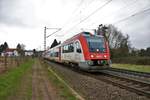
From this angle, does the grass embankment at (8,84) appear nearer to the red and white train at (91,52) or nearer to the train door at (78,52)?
the red and white train at (91,52)

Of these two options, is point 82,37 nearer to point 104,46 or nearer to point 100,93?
point 104,46

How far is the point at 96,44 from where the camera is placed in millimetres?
20438

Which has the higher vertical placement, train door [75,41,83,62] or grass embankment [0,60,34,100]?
train door [75,41,83,62]

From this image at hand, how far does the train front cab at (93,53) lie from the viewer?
1916cm

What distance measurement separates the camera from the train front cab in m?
19.2

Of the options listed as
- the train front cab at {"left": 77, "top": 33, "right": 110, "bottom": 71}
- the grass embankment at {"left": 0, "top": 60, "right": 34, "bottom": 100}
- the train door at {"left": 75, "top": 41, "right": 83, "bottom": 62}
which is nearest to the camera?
the grass embankment at {"left": 0, "top": 60, "right": 34, "bottom": 100}

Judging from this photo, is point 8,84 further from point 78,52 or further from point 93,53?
point 78,52

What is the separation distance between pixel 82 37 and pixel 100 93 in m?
9.95

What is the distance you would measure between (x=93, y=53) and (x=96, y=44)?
1127 mm

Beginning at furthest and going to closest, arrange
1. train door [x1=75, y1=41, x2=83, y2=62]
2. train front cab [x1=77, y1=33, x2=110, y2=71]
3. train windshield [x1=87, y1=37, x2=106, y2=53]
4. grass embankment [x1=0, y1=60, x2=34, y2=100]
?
train door [x1=75, y1=41, x2=83, y2=62], train windshield [x1=87, y1=37, x2=106, y2=53], train front cab [x1=77, y1=33, x2=110, y2=71], grass embankment [x1=0, y1=60, x2=34, y2=100]

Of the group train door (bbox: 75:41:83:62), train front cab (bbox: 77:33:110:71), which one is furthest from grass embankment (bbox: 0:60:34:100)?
train door (bbox: 75:41:83:62)

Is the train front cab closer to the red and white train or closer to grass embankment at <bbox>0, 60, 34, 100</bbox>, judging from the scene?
the red and white train

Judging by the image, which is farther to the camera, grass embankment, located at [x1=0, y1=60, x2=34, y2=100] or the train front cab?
the train front cab

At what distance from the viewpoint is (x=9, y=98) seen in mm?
9023
